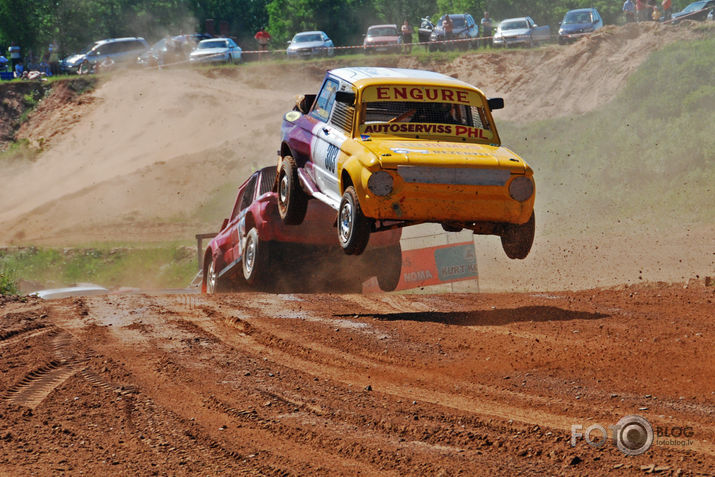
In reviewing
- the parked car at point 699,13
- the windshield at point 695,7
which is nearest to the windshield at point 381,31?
the parked car at point 699,13

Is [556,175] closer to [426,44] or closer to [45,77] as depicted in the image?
[426,44]

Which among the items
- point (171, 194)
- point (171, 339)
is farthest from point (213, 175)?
point (171, 339)

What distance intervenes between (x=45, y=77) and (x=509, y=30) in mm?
21223

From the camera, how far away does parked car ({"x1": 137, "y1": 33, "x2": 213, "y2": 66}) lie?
1769 inches

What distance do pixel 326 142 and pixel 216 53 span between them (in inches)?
1346

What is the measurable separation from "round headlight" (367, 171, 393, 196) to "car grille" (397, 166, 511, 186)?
0.45ft

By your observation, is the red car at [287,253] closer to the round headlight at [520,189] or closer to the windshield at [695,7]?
the round headlight at [520,189]

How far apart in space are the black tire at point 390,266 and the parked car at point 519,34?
95.1 feet

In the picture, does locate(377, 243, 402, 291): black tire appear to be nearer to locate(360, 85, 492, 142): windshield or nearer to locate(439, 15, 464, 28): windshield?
locate(360, 85, 492, 142): windshield

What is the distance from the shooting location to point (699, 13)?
3694 cm

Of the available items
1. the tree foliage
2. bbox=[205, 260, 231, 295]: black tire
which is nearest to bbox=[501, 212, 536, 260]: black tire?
bbox=[205, 260, 231, 295]: black tire

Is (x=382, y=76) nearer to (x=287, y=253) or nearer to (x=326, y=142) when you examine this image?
(x=326, y=142)

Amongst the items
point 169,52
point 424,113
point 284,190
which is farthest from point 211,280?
point 169,52

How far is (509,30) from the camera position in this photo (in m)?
39.8
